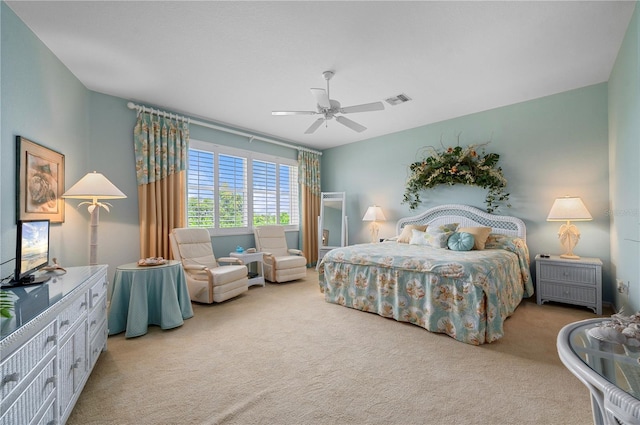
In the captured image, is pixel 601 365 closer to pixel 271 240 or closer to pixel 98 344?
pixel 98 344

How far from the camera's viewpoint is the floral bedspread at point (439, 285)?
2607 mm

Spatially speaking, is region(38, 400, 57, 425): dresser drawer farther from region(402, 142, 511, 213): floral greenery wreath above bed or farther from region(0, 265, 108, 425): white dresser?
region(402, 142, 511, 213): floral greenery wreath above bed

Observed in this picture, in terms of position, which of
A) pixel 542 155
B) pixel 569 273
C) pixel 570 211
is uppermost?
pixel 542 155

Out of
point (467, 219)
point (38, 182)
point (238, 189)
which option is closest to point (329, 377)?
point (38, 182)

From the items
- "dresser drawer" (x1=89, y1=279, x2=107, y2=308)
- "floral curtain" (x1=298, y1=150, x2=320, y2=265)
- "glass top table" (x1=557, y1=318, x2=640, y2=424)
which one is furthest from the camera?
"floral curtain" (x1=298, y1=150, x2=320, y2=265)

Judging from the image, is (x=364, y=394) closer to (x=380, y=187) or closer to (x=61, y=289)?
(x=61, y=289)

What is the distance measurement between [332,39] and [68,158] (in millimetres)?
3071

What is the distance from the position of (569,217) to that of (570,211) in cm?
8

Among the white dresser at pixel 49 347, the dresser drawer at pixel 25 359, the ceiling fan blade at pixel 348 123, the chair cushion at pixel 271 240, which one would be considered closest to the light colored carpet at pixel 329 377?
the white dresser at pixel 49 347

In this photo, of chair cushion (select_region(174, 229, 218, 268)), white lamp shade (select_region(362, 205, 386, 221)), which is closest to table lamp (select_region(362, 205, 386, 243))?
white lamp shade (select_region(362, 205, 386, 221))

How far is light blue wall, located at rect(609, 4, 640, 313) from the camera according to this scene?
7.81 feet

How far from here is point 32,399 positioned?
4.00 ft

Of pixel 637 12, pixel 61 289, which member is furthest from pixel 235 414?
pixel 637 12

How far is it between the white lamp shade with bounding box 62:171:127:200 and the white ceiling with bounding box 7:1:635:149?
49.2 inches
